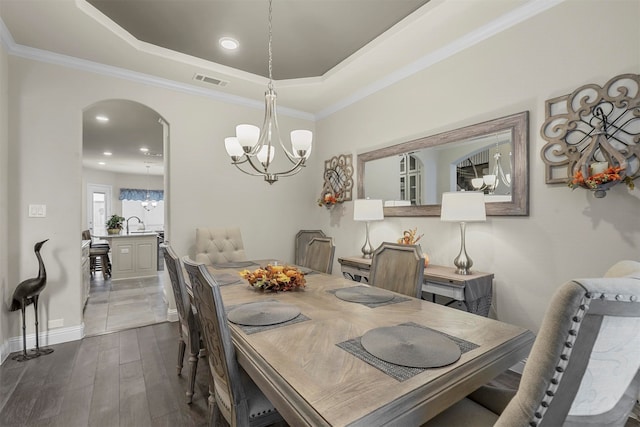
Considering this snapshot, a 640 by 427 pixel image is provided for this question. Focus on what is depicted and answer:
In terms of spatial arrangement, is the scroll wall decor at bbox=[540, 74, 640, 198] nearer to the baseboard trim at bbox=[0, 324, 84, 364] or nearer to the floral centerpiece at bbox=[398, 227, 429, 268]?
the floral centerpiece at bbox=[398, 227, 429, 268]

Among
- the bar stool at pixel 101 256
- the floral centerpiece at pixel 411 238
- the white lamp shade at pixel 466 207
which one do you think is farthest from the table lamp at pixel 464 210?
the bar stool at pixel 101 256

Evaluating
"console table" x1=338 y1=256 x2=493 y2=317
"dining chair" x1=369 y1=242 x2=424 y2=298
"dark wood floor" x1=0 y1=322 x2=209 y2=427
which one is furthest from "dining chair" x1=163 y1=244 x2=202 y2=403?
"console table" x1=338 y1=256 x2=493 y2=317

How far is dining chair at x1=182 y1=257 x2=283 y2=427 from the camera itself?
1.15 metres

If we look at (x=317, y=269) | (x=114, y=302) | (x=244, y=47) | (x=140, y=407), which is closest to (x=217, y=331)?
(x=140, y=407)

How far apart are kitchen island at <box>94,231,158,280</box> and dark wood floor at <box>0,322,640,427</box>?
3148mm

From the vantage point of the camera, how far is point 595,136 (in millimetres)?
1908

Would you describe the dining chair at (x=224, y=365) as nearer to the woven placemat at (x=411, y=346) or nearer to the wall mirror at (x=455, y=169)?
the woven placemat at (x=411, y=346)

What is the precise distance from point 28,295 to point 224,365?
259cm

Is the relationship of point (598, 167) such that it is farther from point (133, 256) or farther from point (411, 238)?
point (133, 256)

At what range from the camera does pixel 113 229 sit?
6.09 m

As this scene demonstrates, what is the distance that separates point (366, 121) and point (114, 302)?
14.1 feet

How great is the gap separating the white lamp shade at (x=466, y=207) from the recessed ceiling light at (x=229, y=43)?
246 centimetres

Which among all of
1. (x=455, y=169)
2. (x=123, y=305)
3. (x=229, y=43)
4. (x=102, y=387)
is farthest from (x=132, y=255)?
(x=455, y=169)

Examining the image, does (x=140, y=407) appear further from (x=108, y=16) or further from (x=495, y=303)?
(x=108, y=16)
